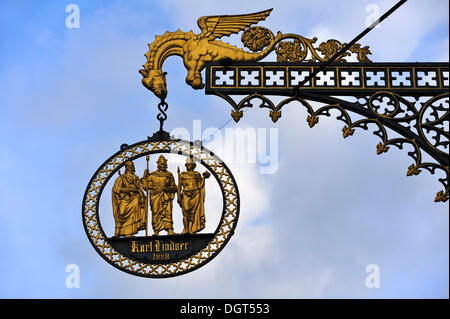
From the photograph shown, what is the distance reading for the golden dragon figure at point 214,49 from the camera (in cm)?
1162

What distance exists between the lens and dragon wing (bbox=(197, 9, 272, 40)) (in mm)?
11828

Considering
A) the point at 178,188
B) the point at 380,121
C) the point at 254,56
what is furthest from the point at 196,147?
the point at 380,121

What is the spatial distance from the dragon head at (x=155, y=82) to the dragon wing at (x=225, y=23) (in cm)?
69

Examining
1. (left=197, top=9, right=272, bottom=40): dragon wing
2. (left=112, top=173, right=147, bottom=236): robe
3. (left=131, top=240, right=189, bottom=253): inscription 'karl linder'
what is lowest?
(left=131, top=240, right=189, bottom=253): inscription 'karl linder'

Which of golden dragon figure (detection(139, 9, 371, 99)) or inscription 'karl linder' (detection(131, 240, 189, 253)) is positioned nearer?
inscription 'karl linder' (detection(131, 240, 189, 253))

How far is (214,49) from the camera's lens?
11703 millimetres

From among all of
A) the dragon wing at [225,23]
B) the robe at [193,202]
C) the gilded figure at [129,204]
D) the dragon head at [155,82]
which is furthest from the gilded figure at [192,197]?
the dragon wing at [225,23]

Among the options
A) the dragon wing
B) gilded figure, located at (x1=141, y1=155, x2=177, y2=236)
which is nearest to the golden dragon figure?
the dragon wing

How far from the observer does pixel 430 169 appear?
10938 millimetres

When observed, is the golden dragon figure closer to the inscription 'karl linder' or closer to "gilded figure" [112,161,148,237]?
"gilded figure" [112,161,148,237]

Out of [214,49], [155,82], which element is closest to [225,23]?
[214,49]

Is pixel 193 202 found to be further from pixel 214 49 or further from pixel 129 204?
pixel 214 49

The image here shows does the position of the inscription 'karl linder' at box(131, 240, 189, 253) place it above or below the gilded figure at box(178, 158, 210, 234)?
below

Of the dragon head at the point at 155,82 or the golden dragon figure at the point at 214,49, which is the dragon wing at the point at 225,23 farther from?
the dragon head at the point at 155,82
